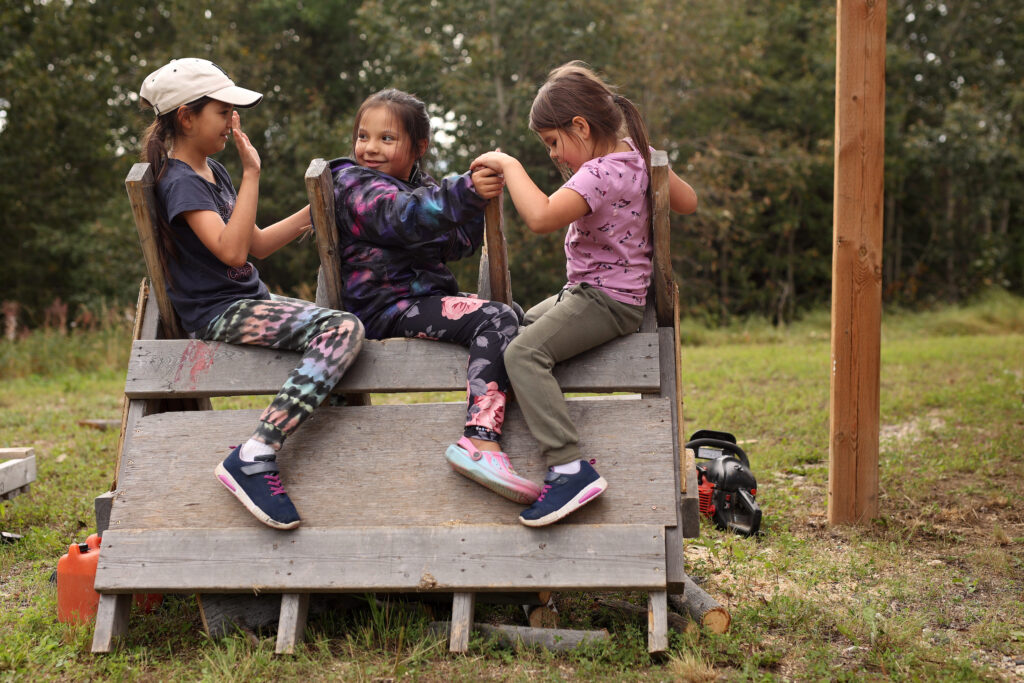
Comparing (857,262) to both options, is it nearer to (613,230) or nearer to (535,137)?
(613,230)

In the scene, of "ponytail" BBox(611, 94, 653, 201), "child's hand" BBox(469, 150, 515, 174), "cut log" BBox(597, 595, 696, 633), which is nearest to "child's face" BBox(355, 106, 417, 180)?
"child's hand" BBox(469, 150, 515, 174)

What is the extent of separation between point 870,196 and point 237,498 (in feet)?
11.3

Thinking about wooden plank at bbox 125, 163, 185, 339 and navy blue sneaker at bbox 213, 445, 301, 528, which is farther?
wooden plank at bbox 125, 163, 185, 339

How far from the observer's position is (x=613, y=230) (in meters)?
3.41

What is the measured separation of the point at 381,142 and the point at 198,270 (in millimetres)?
908

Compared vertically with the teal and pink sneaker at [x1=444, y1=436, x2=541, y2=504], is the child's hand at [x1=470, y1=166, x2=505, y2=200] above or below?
above

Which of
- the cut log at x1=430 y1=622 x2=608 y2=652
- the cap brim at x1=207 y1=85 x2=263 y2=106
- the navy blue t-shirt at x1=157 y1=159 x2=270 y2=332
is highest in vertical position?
the cap brim at x1=207 y1=85 x2=263 y2=106

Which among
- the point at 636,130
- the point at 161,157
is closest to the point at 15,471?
the point at 161,157

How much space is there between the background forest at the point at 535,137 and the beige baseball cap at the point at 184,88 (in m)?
11.7

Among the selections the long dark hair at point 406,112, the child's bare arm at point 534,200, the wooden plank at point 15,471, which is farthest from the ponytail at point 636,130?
the wooden plank at point 15,471

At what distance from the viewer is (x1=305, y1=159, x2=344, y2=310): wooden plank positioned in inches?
132

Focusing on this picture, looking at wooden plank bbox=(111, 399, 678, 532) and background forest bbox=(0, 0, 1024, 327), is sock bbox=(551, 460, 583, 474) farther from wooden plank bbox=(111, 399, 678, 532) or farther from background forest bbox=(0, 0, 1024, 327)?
background forest bbox=(0, 0, 1024, 327)

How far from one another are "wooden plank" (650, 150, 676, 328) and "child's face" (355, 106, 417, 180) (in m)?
1.02

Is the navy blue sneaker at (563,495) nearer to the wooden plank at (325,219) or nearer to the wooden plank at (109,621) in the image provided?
the wooden plank at (325,219)
